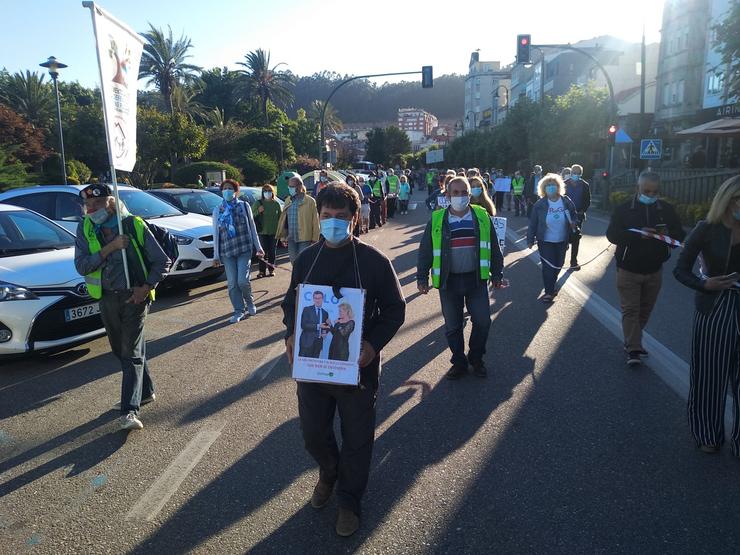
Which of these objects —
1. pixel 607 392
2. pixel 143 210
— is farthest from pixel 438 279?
pixel 143 210

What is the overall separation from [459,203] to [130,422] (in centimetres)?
325

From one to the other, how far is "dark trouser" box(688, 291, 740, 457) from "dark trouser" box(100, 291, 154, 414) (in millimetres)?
3992

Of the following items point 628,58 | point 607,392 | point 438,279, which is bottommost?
point 607,392

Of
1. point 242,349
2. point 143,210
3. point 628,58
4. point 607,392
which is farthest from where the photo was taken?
point 628,58

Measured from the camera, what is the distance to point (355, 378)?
9.81ft

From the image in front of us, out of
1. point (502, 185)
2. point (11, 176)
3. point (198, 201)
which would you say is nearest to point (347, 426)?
point (198, 201)

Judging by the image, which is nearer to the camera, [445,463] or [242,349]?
[445,463]

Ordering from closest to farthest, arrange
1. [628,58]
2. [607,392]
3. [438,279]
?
[607,392]
[438,279]
[628,58]

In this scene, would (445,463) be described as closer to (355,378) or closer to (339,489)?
(339,489)

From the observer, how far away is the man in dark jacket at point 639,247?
5.57 m

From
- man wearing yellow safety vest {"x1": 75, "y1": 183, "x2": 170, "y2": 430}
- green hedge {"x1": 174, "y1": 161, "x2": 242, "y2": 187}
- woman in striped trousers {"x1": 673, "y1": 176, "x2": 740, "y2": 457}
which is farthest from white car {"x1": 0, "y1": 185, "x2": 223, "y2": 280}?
green hedge {"x1": 174, "y1": 161, "x2": 242, "y2": 187}

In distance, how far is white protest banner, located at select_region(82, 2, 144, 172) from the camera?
4375 millimetres

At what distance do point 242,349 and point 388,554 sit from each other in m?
4.01

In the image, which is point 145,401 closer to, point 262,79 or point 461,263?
Result: point 461,263
